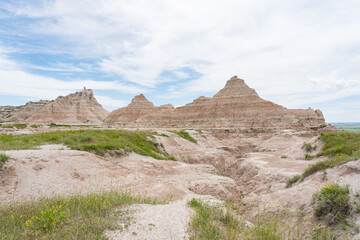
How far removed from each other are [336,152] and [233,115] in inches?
2140

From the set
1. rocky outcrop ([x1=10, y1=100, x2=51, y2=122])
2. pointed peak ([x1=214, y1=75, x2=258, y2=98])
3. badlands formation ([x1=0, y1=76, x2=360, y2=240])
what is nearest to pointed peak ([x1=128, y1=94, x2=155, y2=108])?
pointed peak ([x1=214, y1=75, x2=258, y2=98])

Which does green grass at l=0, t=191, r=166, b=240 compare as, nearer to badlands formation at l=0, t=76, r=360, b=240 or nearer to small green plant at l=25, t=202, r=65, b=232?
small green plant at l=25, t=202, r=65, b=232

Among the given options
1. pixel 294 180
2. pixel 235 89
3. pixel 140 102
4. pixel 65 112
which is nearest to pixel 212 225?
pixel 294 180

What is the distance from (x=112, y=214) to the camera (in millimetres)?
5480

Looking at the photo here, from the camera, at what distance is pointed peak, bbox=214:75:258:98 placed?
76.6 metres

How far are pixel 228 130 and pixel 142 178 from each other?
143 ft

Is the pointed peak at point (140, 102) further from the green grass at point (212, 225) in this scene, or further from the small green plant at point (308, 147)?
the green grass at point (212, 225)

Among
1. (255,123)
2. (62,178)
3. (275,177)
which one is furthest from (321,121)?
(62,178)

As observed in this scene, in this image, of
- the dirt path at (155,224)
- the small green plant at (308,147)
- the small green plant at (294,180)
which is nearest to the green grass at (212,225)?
the dirt path at (155,224)

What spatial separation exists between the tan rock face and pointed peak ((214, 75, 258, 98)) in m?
68.9

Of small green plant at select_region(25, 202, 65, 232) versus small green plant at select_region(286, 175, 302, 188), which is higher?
small green plant at select_region(25, 202, 65, 232)

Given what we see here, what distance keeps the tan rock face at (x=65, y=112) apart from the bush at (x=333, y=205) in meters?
113

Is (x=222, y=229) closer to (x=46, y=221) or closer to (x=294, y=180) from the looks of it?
(x=46, y=221)

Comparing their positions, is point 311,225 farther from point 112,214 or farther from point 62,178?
point 62,178
